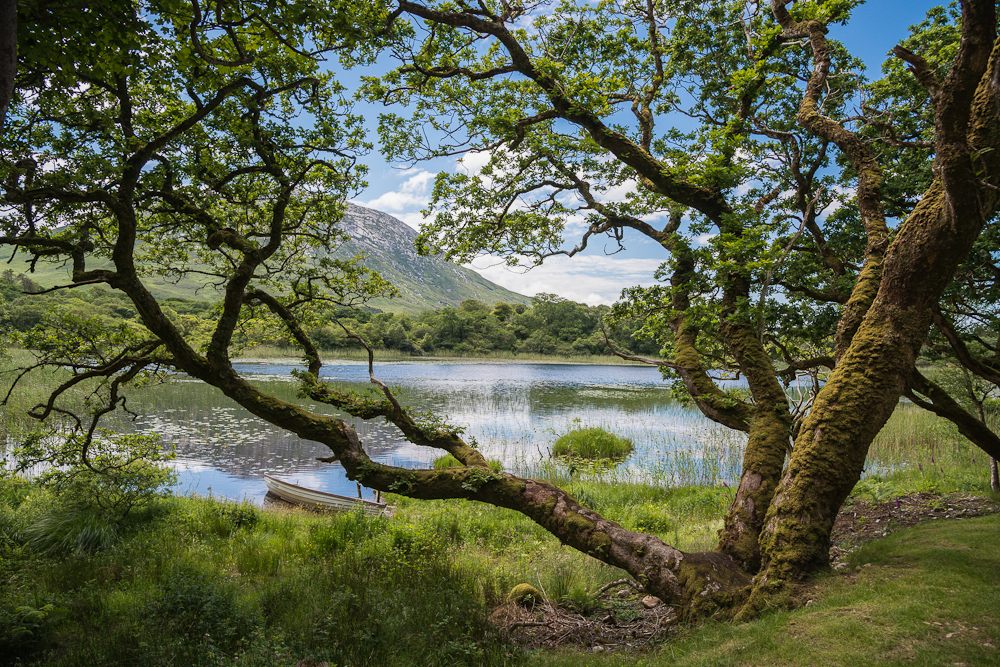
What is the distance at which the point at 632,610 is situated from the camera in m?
5.69

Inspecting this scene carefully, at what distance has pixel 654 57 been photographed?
8.32 metres

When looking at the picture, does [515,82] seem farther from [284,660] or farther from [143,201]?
[284,660]

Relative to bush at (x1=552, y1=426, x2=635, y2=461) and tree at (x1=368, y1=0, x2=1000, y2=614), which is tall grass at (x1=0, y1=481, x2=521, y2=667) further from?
bush at (x1=552, y1=426, x2=635, y2=461)

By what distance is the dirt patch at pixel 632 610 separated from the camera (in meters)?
4.86

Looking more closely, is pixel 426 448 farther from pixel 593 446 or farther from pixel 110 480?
pixel 110 480

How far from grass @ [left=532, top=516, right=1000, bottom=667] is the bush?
1185cm

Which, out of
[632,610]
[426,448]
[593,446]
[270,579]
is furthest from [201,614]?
[426,448]

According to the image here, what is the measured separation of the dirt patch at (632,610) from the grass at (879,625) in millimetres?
391

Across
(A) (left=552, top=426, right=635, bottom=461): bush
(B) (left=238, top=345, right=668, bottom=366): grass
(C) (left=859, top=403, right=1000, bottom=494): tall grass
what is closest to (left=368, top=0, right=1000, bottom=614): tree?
(C) (left=859, top=403, right=1000, bottom=494): tall grass

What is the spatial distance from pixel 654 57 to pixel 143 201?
27.1 feet

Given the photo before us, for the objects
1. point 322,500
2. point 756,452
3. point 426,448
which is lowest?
point 426,448

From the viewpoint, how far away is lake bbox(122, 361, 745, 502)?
45.9 ft

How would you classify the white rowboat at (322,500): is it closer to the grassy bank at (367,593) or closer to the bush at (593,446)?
the grassy bank at (367,593)

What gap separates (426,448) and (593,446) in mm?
6381
